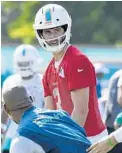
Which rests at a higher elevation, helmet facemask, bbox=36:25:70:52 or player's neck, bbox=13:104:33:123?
helmet facemask, bbox=36:25:70:52

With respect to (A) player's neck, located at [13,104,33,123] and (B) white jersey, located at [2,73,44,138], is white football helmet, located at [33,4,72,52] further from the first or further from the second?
(B) white jersey, located at [2,73,44,138]

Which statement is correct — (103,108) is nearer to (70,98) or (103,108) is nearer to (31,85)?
(31,85)

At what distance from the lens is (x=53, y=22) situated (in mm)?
5785

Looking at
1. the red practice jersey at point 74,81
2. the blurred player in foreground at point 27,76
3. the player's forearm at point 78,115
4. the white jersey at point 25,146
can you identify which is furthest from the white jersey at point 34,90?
the white jersey at point 25,146

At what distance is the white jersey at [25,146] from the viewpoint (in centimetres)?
439

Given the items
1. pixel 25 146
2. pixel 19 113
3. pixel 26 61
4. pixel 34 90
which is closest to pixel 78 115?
pixel 19 113

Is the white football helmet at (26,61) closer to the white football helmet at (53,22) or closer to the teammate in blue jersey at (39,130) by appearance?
the white football helmet at (53,22)

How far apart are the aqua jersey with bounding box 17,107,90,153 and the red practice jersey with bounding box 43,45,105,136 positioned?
88 cm

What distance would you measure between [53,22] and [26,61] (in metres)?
3.27

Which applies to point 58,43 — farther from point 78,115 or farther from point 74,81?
point 78,115

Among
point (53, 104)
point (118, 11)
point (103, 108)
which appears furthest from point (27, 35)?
point (53, 104)

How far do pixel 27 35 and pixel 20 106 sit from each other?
3623cm

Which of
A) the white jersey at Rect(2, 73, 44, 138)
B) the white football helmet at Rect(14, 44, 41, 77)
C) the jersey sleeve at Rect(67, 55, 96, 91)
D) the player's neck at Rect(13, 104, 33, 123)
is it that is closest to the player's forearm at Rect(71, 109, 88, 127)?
the jersey sleeve at Rect(67, 55, 96, 91)

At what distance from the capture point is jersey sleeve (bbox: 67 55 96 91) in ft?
18.2
